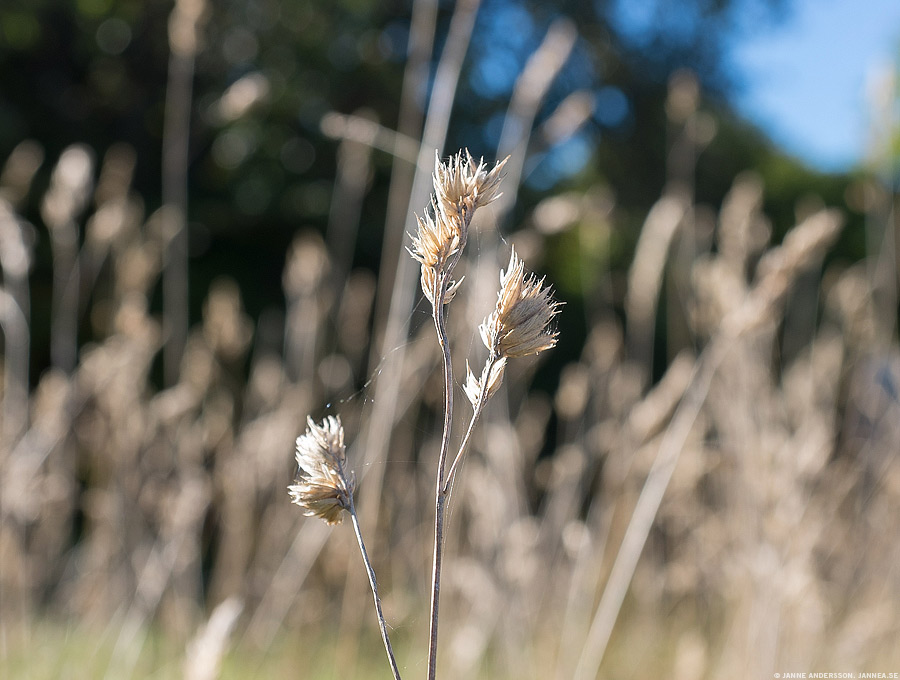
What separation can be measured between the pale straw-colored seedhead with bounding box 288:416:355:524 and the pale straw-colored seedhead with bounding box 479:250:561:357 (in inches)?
3.2

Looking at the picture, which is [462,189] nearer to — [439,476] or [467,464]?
[439,476]

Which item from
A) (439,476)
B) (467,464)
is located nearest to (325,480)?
(439,476)

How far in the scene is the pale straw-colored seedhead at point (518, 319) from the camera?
0.34m

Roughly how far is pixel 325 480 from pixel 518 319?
0.11 m

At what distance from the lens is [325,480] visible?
0.35 metres

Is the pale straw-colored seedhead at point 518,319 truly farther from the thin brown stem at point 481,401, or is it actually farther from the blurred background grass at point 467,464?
the blurred background grass at point 467,464

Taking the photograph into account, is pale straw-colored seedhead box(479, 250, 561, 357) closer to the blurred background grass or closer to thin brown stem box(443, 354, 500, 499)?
thin brown stem box(443, 354, 500, 499)

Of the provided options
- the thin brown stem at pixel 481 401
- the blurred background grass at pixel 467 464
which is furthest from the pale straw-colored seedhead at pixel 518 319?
the blurred background grass at pixel 467 464

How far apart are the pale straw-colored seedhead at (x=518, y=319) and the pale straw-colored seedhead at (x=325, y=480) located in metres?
0.08

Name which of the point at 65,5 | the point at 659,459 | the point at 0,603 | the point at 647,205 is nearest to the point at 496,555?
the point at 659,459

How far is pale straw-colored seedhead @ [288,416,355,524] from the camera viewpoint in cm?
35

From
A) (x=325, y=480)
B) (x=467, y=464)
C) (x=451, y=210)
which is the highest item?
(x=451, y=210)

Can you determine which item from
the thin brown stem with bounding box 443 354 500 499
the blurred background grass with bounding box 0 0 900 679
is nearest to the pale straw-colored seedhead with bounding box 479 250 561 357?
the thin brown stem with bounding box 443 354 500 499

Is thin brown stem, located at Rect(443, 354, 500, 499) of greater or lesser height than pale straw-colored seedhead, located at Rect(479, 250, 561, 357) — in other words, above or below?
below
